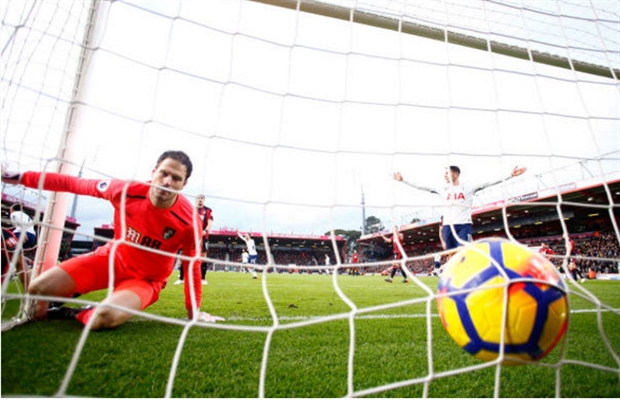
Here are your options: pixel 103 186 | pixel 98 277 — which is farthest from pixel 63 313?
pixel 103 186

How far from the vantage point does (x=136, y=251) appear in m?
2.49

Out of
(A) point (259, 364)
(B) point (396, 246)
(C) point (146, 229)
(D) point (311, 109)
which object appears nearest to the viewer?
(A) point (259, 364)

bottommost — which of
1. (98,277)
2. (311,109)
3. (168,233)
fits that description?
(98,277)

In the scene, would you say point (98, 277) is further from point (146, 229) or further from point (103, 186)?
point (103, 186)

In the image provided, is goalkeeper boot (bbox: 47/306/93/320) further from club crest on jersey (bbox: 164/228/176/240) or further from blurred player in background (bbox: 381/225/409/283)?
A: blurred player in background (bbox: 381/225/409/283)

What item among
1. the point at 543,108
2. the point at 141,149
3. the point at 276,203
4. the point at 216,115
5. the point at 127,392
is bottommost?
the point at 127,392

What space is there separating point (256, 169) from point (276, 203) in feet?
2.17

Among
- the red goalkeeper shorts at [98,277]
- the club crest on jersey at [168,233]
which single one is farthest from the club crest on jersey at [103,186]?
the red goalkeeper shorts at [98,277]

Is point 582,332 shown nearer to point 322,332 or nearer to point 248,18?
point 322,332

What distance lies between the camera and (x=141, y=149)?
196 centimetres

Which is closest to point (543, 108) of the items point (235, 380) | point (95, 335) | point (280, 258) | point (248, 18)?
point (248, 18)

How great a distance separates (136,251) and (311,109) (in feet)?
5.72

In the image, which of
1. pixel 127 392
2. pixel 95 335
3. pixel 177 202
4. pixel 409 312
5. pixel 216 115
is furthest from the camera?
pixel 409 312

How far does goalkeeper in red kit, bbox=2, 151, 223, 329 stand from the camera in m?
2.22
